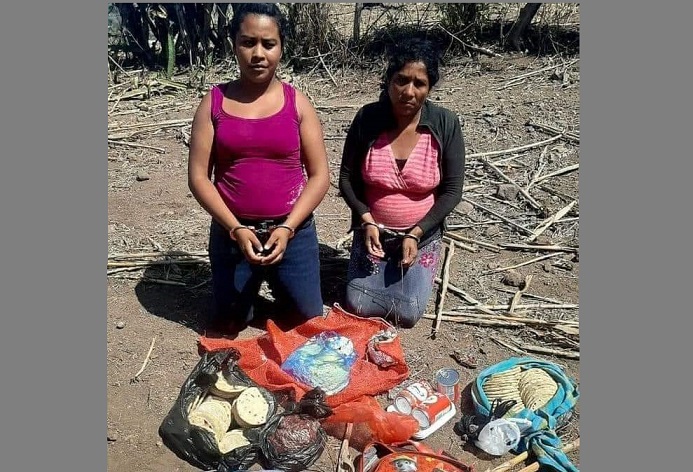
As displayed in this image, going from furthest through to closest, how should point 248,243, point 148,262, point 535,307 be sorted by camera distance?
point 148,262, point 535,307, point 248,243

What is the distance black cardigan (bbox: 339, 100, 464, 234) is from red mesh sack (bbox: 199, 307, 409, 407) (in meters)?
0.57

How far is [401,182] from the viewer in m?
3.46

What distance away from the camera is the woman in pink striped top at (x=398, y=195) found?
3406 mm

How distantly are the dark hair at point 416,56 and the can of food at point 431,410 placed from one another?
4.71ft

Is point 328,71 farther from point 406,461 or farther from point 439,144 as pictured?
point 406,461

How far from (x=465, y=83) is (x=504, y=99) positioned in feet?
2.52

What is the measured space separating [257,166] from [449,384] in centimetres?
131

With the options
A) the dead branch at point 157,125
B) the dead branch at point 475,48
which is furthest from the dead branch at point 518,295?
the dead branch at point 475,48

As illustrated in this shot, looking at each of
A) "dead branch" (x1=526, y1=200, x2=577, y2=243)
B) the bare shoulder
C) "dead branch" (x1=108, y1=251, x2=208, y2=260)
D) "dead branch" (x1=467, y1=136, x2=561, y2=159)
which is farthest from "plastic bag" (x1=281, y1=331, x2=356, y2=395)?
"dead branch" (x1=467, y1=136, x2=561, y2=159)

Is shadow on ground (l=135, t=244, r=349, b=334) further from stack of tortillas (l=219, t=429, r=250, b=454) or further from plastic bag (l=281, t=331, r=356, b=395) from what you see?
stack of tortillas (l=219, t=429, r=250, b=454)

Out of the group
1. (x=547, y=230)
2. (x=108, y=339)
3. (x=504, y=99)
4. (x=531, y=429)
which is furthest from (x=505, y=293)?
(x=504, y=99)

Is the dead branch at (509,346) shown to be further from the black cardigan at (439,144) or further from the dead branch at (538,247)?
the dead branch at (538,247)

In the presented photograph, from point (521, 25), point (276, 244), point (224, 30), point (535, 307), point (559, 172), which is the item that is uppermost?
point (521, 25)

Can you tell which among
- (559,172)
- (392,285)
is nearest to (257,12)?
(392,285)
